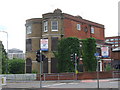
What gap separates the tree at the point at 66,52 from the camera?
3988cm

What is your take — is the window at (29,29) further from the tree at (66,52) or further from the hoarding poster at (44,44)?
the tree at (66,52)

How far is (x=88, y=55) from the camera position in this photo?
136 ft

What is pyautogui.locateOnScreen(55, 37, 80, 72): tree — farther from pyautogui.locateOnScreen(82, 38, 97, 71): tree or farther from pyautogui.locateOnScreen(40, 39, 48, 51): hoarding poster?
pyautogui.locateOnScreen(40, 39, 48, 51): hoarding poster

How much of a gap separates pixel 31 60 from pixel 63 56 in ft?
24.5

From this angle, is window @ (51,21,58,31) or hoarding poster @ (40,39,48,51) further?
window @ (51,21,58,31)

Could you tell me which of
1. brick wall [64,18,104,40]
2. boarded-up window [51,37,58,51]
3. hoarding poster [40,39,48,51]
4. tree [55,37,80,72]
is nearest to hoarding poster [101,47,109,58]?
brick wall [64,18,104,40]

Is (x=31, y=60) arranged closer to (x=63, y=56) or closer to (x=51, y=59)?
(x=51, y=59)

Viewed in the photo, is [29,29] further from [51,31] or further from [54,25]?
[54,25]

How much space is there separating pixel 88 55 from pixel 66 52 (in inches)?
158

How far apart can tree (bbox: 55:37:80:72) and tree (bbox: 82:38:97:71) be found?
1638mm

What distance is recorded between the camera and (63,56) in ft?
132

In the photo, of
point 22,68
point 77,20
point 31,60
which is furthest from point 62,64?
point 22,68

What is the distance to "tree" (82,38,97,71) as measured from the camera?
4144 cm

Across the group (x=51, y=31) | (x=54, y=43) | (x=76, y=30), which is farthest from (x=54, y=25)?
(x=76, y=30)
